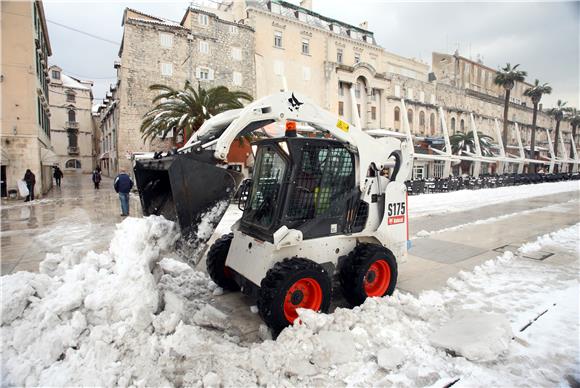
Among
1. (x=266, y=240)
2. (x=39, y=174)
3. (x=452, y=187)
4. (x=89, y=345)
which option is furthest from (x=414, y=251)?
(x=39, y=174)

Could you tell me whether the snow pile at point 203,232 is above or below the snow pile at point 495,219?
above

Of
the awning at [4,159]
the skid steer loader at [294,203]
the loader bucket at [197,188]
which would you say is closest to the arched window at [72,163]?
the awning at [4,159]

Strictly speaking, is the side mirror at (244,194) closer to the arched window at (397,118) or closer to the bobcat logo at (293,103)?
the bobcat logo at (293,103)

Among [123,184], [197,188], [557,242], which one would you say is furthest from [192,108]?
[557,242]

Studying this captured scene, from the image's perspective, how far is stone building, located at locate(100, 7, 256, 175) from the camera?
907 inches

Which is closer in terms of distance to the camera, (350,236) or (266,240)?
(266,240)

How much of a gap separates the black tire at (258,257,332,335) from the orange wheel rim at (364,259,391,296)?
0.93 metres

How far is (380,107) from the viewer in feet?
119

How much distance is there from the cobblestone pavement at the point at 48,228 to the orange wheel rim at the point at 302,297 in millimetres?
5580

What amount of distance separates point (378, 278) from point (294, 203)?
170 centimetres

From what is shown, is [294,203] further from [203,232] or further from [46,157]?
[46,157]

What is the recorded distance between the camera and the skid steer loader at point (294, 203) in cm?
355

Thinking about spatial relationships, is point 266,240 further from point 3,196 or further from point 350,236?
point 3,196

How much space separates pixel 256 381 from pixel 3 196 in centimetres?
2022
